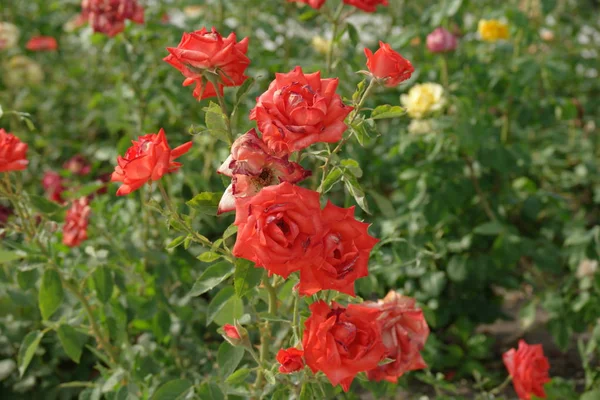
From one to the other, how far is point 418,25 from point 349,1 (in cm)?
84

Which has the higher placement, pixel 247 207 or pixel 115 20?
pixel 247 207

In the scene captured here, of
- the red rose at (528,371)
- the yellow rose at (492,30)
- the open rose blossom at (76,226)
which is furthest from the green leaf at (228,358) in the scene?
the yellow rose at (492,30)

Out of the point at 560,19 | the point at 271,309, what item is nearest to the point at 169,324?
the point at 271,309

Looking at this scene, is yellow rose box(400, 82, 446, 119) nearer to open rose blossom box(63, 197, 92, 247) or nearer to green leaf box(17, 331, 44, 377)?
open rose blossom box(63, 197, 92, 247)

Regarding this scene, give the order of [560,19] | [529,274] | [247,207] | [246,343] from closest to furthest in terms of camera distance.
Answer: [247,207], [246,343], [529,274], [560,19]

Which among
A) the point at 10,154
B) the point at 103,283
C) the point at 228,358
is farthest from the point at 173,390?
the point at 10,154

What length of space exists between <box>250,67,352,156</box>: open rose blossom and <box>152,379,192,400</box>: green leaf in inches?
24.3

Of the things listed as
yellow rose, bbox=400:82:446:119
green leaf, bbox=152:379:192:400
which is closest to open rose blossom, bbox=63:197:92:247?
green leaf, bbox=152:379:192:400

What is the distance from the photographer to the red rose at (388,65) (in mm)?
1056

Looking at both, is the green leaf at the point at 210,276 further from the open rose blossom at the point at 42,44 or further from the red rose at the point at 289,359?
the open rose blossom at the point at 42,44

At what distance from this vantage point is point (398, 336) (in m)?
1.26

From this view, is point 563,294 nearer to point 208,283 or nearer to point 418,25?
point 418,25

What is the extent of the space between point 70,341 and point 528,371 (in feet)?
3.27

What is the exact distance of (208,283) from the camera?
1.18m
